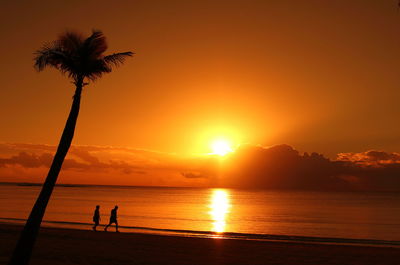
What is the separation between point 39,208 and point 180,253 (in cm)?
1135

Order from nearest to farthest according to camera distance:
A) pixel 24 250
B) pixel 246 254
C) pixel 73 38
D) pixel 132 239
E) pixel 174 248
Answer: pixel 24 250 < pixel 73 38 < pixel 246 254 < pixel 174 248 < pixel 132 239

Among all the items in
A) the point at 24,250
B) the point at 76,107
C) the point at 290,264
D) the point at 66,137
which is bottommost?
the point at 290,264

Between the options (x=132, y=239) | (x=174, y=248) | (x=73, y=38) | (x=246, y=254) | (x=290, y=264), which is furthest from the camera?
(x=132, y=239)

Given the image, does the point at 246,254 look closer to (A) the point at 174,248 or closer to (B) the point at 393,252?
(A) the point at 174,248

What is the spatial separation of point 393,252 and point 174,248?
12862 mm

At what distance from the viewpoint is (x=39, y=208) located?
40.1 feet

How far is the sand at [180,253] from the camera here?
19312mm

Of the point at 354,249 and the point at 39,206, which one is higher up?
the point at 39,206

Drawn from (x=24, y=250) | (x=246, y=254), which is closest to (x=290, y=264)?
(x=246, y=254)

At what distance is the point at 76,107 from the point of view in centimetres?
1285

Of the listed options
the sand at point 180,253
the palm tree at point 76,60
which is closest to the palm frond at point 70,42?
the palm tree at point 76,60

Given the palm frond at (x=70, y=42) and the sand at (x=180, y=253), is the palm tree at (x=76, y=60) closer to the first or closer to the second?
the palm frond at (x=70, y=42)

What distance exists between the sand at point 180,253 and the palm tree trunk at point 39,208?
5.61 m

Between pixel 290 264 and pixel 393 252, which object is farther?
pixel 393 252
